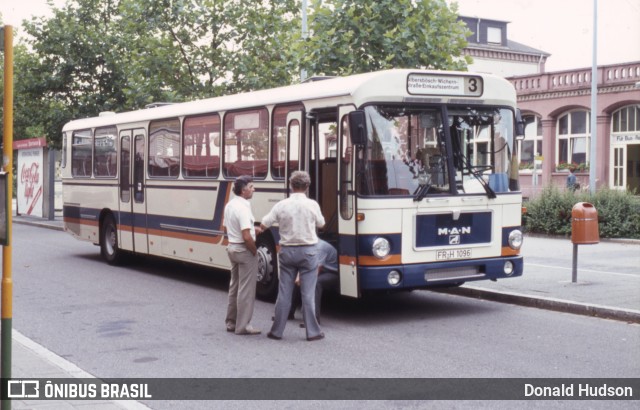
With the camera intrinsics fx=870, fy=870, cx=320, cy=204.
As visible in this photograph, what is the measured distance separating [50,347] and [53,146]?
78.9 ft

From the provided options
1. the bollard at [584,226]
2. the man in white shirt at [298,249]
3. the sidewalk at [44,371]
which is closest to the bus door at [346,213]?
the man in white shirt at [298,249]

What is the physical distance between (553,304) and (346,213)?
9.99 feet

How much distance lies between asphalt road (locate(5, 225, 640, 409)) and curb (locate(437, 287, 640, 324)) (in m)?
0.16

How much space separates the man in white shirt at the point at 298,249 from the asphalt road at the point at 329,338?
0.87 feet

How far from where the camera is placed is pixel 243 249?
927 cm

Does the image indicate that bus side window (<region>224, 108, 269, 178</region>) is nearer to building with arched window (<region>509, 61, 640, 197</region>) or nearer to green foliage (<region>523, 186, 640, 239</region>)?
green foliage (<region>523, 186, 640, 239</region>)

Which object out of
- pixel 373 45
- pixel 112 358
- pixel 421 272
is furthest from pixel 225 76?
pixel 112 358

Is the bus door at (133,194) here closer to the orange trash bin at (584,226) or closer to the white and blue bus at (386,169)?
the white and blue bus at (386,169)

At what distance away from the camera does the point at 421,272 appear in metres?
10.2

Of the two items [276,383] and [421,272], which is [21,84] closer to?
[421,272]

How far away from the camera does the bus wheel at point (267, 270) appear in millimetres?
11727

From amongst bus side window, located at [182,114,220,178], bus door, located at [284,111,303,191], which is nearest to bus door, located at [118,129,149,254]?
bus side window, located at [182,114,220,178]

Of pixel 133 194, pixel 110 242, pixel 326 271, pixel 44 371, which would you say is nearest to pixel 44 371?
pixel 44 371

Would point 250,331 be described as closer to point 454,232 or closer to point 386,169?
point 386,169
